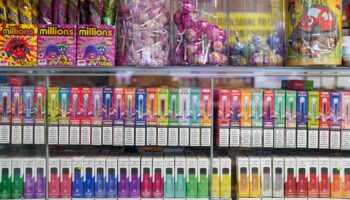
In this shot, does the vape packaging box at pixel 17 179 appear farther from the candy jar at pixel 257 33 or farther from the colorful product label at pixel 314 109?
the colorful product label at pixel 314 109

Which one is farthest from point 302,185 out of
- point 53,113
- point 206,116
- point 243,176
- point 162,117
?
point 53,113

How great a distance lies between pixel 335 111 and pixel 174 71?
91 cm

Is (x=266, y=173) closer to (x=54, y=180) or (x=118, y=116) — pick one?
(x=118, y=116)

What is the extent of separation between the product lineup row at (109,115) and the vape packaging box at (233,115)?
9 cm

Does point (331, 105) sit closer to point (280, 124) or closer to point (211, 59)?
point (280, 124)

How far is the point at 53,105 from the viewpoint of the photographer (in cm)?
235

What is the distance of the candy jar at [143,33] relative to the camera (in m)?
2.34

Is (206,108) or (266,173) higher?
(206,108)

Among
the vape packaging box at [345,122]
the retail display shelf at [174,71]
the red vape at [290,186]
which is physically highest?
the retail display shelf at [174,71]

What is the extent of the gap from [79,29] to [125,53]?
28 cm

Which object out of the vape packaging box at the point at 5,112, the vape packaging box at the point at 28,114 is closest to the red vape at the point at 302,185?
the vape packaging box at the point at 28,114

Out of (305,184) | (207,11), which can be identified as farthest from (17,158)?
(305,184)

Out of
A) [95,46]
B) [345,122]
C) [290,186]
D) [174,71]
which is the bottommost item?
[290,186]

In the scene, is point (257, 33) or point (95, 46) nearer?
point (95, 46)
